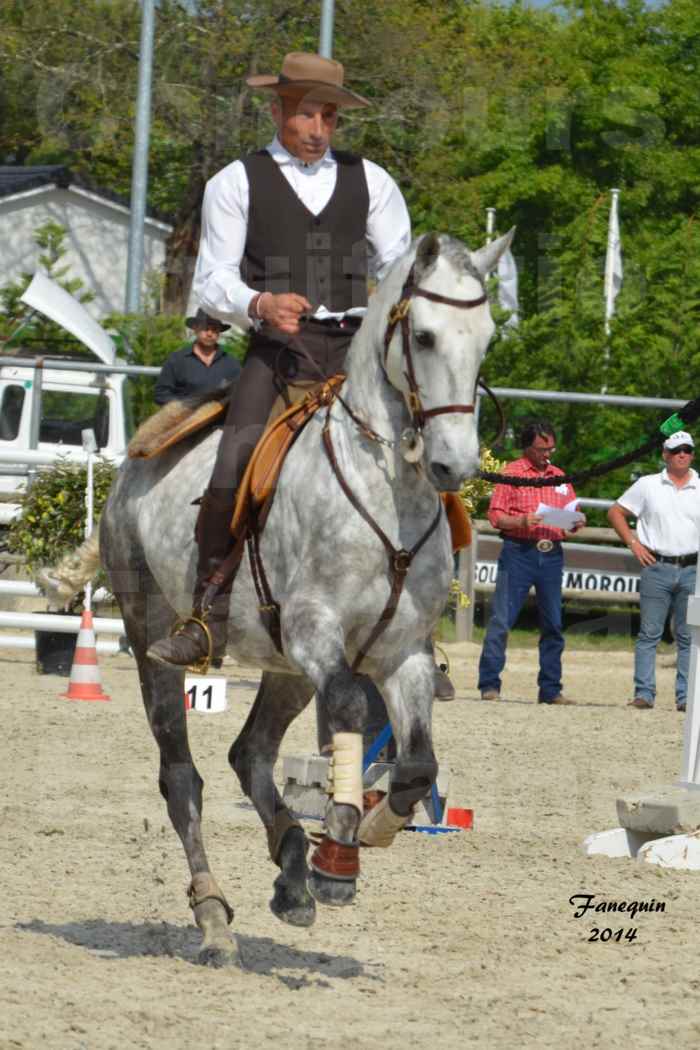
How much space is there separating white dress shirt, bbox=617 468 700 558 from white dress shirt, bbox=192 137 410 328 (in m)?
7.99

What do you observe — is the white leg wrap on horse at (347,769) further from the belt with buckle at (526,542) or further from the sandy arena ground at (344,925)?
the belt with buckle at (526,542)

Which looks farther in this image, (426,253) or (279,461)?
(279,461)

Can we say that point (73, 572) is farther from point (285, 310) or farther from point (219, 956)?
point (285, 310)

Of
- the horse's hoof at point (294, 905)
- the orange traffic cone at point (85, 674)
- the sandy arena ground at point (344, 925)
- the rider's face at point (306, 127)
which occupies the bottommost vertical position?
the orange traffic cone at point (85, 674)

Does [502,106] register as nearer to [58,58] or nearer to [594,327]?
[58,58]

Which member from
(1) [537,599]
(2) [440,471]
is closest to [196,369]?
(1) [537,599]

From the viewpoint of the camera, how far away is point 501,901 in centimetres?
681

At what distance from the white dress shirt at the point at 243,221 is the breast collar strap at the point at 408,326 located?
0.62m

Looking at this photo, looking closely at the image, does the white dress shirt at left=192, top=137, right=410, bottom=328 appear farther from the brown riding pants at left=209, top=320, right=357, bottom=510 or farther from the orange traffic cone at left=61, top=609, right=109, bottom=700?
the orange traffic cone at left=61, top=609, right=109, bottom=700

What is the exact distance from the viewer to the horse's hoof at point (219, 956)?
229 inches

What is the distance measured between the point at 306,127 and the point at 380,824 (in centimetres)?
231

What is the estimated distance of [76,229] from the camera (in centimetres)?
3594

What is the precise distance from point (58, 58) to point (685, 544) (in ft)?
58.6

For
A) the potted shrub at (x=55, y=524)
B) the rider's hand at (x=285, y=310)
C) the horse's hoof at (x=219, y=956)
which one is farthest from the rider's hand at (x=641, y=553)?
the rider's hand at (x=285, y=310)
